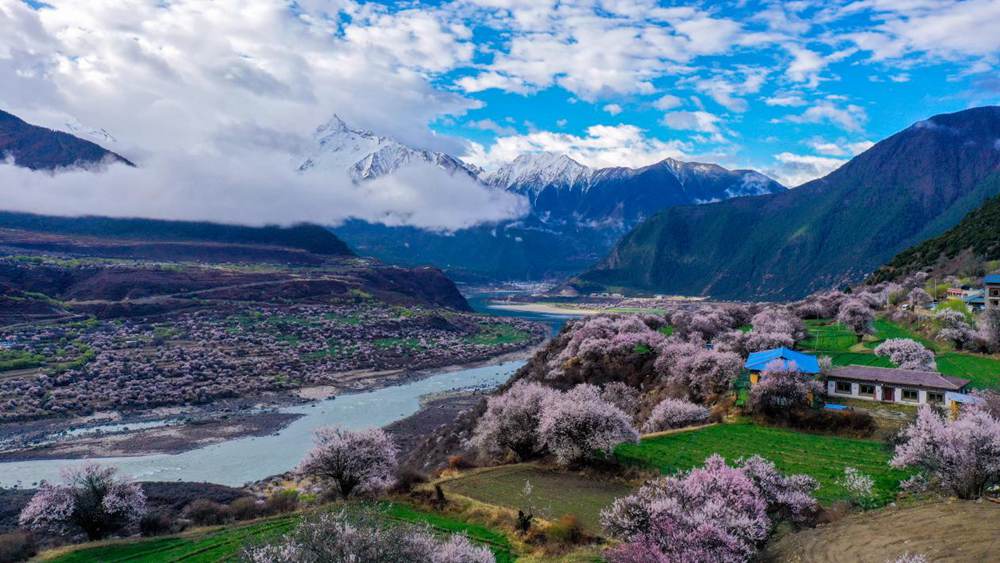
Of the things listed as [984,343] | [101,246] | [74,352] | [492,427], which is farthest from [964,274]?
[101,246]

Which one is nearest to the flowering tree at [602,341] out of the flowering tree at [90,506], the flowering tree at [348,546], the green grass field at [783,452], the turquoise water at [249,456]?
the turquoise water at [249,456]

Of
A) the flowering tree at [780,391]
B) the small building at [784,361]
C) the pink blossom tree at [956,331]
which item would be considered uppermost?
the pink blossom tree at [956,331]

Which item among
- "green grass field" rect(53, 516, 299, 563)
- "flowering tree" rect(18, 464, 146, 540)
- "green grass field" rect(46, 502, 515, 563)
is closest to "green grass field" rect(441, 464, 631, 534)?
"green grass field" rect(46, 502, 515, 563)

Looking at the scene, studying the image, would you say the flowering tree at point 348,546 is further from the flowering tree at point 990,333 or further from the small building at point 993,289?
the small building at point 993,289

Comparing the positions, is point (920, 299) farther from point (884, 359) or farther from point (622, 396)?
point (622, 396)

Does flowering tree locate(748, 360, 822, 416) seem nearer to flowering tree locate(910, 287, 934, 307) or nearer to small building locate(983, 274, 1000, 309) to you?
small building locate(983, 274, 1000, 309)
